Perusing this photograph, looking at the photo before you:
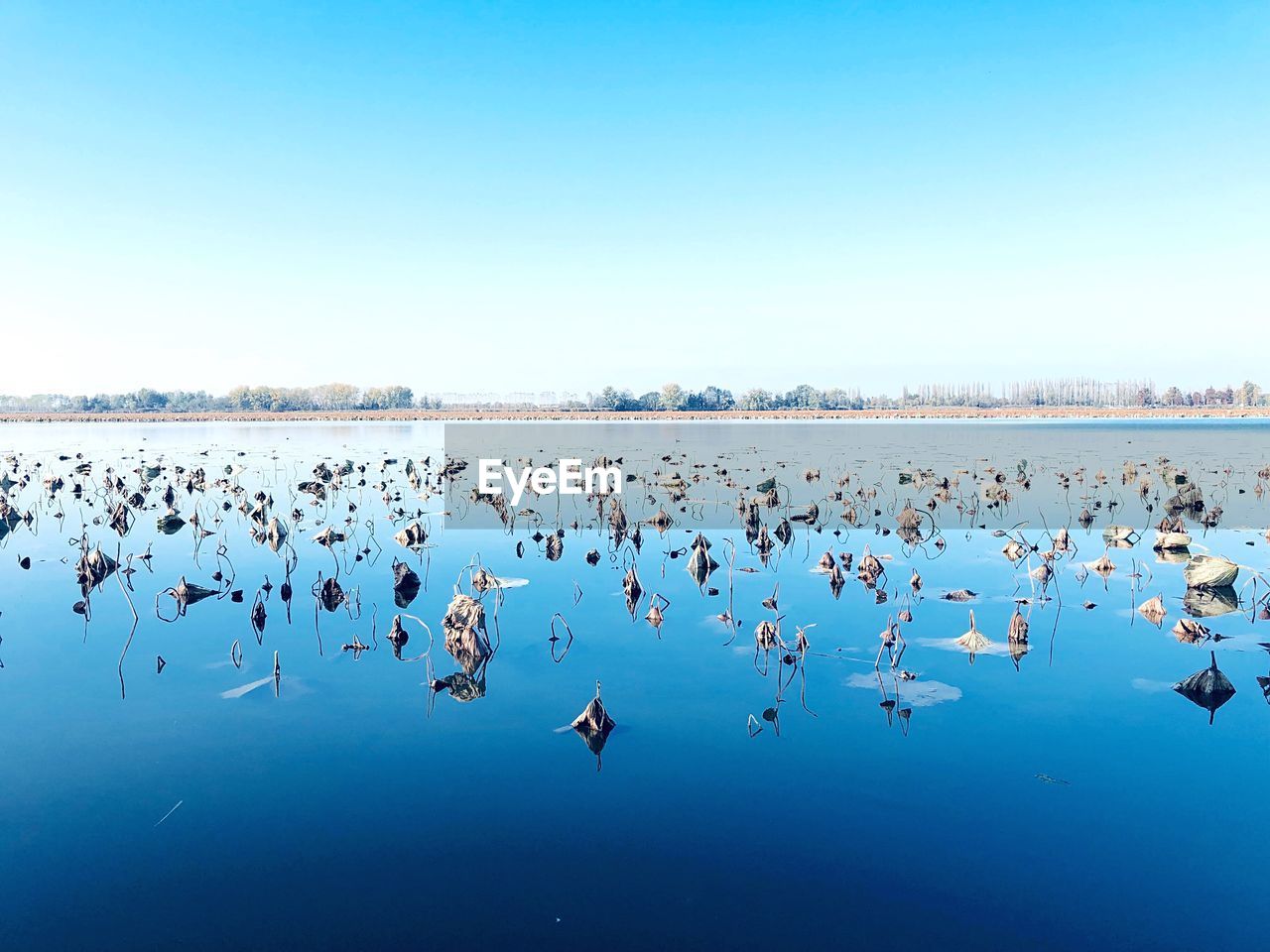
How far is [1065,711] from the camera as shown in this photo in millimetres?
7688

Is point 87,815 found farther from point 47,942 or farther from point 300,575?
point 300,575

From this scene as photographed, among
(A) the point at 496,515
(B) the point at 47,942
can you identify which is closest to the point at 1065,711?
(B) the point at 47,942

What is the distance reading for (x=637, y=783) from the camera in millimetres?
6293

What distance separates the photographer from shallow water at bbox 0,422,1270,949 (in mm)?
4777

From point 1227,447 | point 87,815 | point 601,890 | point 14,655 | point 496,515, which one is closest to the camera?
point 601,890

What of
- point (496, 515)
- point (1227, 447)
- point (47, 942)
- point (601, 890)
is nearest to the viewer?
point (47, 942)

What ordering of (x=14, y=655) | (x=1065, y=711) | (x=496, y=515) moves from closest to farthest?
1. (x=1065, y=711)
2. (x=14, y=655)
3. (x=496, y=515)

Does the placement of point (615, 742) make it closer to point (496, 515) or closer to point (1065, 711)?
point (1065, 711)

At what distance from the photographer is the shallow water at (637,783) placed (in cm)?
478

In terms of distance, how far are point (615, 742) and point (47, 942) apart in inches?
158

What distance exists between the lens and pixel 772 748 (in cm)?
688

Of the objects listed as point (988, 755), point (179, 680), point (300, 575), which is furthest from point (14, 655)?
point (988, 755)

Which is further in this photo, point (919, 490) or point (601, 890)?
point (919, 490)

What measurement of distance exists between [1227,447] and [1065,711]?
164 ft
